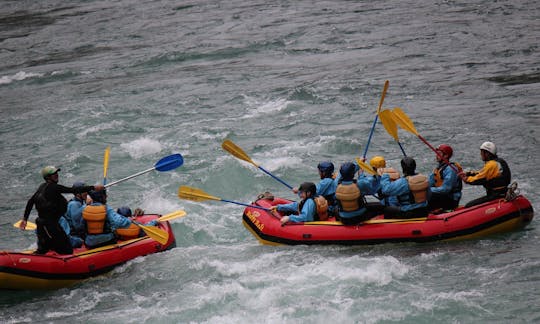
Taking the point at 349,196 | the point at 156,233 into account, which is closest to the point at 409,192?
the point at 349,196

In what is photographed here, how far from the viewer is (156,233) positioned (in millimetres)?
9688

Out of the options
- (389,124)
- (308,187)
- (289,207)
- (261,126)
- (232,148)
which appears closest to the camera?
(308,187)

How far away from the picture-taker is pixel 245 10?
27281mm

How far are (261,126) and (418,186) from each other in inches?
286

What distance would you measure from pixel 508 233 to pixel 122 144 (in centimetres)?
876

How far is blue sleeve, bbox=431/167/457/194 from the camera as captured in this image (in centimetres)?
966

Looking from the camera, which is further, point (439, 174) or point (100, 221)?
point (439, 174)

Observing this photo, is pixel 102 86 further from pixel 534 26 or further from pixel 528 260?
pixel 528 260

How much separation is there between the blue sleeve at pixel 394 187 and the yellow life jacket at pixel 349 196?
42cm

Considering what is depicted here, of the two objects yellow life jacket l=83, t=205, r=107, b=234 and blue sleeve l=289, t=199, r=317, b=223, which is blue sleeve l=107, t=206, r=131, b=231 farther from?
blue sleeve l=289, t=199, r=317, b=223

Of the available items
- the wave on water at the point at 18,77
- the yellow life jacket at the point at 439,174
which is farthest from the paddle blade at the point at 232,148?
the wave on water at the point at 18,77

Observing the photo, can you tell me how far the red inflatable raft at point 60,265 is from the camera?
912 cm

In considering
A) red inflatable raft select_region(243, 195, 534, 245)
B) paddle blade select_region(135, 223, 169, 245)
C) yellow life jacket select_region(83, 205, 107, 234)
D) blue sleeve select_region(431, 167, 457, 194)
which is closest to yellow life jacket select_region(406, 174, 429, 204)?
red inflatable raft select_region(243, 195, 534, 245)

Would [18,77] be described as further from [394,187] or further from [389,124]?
[394,187]
